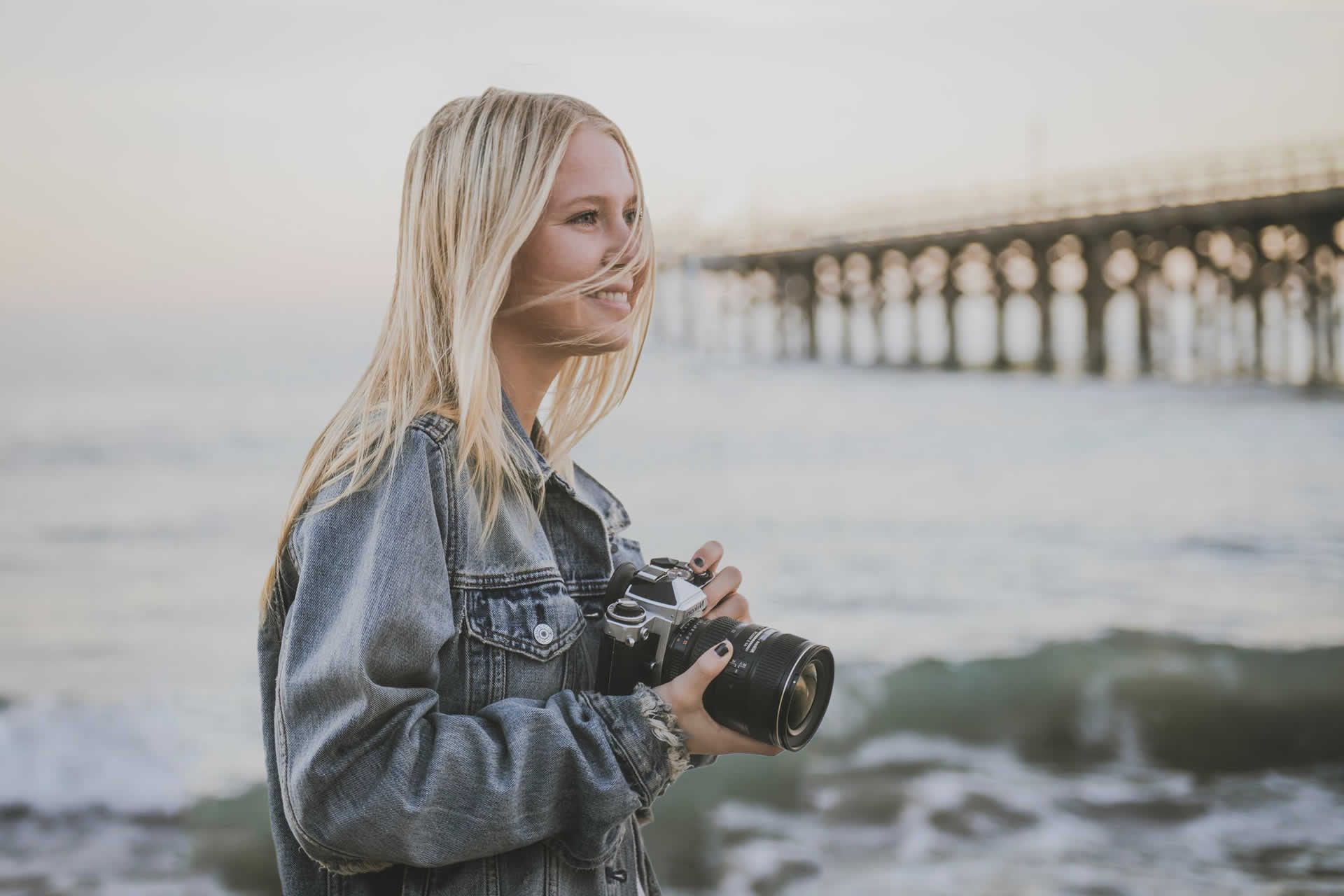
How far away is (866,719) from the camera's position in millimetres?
5766

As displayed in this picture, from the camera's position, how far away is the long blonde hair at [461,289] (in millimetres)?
1189

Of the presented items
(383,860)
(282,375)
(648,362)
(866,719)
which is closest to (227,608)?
(866,719)

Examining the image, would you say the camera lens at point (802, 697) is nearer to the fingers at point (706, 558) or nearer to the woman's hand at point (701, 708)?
the woman's hand at point (701, 708)

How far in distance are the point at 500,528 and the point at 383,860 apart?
0.37 metres

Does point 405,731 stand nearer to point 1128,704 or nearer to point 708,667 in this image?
point 708,667

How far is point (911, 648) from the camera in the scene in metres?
7.30

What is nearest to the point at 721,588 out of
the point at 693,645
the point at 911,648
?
the point at 693,645

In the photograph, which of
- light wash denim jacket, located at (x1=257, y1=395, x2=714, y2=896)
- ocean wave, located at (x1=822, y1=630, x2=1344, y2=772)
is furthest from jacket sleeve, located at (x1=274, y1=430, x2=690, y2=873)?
ocean wave, located at (x1=822, y1=630, x2=1344, y2=772)

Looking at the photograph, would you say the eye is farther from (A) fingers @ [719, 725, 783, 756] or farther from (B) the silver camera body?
(A) fingers @ [719, 725, 783, 756]

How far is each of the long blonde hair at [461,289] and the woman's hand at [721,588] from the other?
261 mm

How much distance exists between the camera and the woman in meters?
1.08

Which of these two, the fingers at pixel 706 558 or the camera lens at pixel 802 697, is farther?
the fingers at pixel 706 558

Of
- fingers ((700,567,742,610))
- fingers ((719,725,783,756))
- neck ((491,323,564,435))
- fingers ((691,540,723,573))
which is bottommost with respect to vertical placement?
fingers ((719,725,783,756))

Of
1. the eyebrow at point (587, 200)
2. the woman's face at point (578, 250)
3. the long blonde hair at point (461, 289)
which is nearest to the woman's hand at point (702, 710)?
the long blonde hair at point (461, 289)
